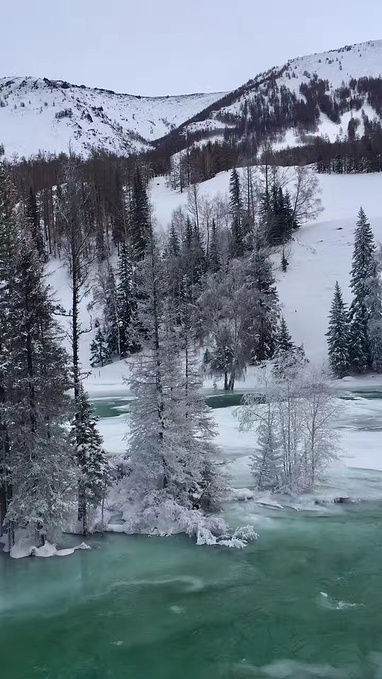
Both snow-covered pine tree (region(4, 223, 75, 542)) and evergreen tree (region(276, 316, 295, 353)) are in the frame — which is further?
evergreen tree (region(276, 316, 295, 353))

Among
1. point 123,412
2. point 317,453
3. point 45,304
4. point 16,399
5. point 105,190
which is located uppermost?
point 105,190

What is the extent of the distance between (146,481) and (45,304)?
823 cm

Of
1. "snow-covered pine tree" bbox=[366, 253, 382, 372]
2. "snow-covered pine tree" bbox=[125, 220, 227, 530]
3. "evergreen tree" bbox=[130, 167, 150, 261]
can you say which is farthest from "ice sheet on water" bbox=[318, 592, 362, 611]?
"evergreen tree" bbox=[130, 167, 150, 261]

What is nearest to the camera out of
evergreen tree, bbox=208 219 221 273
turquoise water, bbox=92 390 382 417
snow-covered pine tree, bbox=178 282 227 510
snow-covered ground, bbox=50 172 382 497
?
snow-covered pine tree, bbox=178 282 227 510

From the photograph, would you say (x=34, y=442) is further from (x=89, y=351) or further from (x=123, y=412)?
(x=89, y=351)

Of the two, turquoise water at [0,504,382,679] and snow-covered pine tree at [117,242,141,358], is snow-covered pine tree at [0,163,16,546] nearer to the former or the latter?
turquoise water at [0,504,382,679]

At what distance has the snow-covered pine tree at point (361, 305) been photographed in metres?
53.8

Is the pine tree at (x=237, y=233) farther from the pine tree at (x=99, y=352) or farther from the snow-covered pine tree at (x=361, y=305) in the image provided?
the pine tree at (x=99, y=352)

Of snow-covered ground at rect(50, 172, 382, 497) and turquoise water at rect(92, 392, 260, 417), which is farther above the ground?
snow-covered ground at rect(50, 172, 382, 497)

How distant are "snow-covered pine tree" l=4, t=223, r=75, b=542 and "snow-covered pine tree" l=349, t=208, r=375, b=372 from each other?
135ft

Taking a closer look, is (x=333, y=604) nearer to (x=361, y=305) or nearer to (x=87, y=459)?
(x=87, y=459)

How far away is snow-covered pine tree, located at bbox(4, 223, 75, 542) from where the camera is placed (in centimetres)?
1742

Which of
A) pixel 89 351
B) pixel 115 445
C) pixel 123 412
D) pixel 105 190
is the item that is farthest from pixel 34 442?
pixel 105 190

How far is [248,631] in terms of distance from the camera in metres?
13.1
